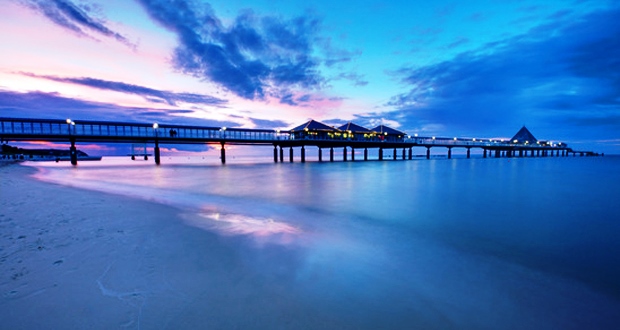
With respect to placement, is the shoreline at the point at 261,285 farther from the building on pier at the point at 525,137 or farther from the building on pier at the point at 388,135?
the building on pier at the point at 525,137

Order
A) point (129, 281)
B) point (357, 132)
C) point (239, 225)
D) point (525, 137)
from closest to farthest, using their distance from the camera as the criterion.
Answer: point (129, 281), point (239, 225), point (357, 132), point (525, 137)

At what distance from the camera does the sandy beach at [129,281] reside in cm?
242

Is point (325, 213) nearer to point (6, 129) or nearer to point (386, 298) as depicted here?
point (386, 298)

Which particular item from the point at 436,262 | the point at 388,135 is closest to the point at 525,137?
the point at 388,135

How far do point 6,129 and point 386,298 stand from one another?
4626 centimetres

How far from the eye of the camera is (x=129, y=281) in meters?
3.16

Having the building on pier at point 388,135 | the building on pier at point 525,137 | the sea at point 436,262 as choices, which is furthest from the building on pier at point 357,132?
the building on pier at point 525,137

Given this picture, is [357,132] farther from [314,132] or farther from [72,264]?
[72,264]

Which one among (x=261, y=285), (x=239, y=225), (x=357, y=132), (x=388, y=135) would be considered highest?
(x=357, y=132)

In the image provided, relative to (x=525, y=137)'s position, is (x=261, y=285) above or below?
below

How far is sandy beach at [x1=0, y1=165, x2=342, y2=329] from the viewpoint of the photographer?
95.4 inches

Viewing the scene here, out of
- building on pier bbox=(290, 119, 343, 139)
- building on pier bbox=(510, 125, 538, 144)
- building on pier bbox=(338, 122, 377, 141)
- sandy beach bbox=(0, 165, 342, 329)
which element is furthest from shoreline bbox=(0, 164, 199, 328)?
building on pier bbox=(510, 125, 538, 144)

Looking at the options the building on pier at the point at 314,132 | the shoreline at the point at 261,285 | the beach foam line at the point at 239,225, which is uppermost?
the building on pier at the point at 314,132

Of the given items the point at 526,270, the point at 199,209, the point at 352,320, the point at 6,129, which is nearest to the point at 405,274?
the point at 352,320
